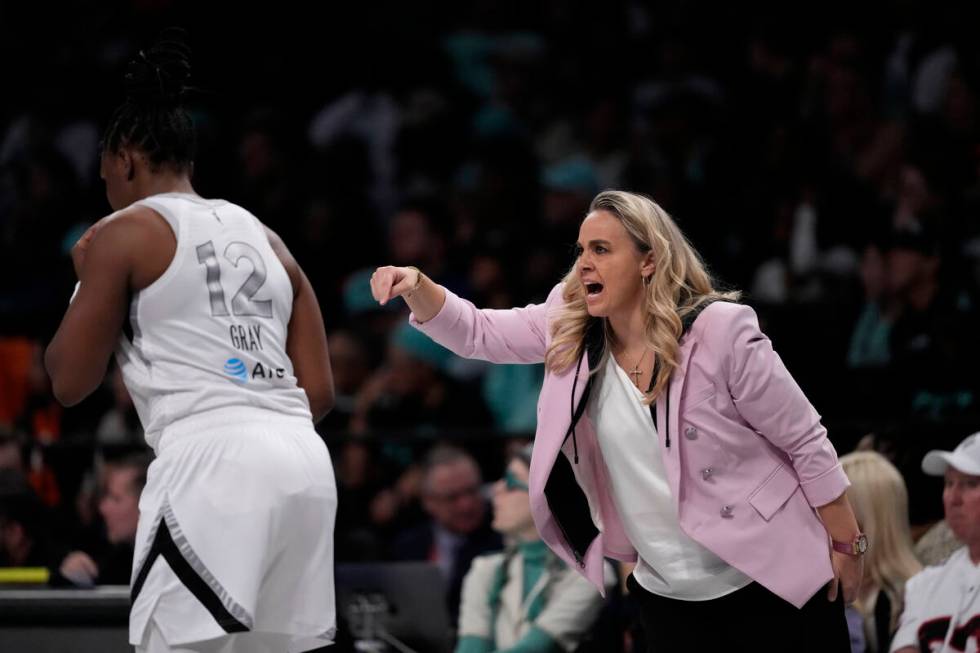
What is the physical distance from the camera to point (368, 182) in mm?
9273

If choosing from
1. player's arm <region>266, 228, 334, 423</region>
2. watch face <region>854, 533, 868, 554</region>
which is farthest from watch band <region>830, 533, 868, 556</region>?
player's arm <region>266, 228, 334, 423</region>

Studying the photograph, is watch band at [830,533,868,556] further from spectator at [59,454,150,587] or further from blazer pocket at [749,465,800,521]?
spectator at [59,454,150,587]

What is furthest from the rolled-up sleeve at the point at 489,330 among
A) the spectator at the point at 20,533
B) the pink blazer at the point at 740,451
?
the spectator at the point at 20,533

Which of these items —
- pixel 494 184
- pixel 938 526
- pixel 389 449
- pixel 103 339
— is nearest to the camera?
pixel 103 339

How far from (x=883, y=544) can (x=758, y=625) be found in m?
1.68

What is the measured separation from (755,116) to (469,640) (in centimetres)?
363

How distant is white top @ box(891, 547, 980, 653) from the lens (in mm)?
4234

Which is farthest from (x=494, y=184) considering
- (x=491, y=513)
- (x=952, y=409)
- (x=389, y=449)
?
(x=952, y=409)

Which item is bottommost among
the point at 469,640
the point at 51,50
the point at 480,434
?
the point at 469,640

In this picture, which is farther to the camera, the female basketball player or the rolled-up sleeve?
the rolled-up sleeve

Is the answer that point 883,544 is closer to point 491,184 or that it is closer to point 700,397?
point 700,397

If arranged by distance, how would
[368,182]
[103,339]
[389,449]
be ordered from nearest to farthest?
1. [103,339]
2. [389,449]
3. [368,182]

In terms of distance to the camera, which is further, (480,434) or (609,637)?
(480,434)

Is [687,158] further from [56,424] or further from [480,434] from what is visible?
[56,424]
